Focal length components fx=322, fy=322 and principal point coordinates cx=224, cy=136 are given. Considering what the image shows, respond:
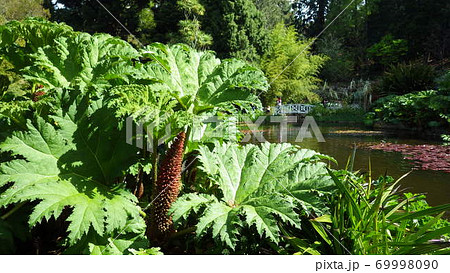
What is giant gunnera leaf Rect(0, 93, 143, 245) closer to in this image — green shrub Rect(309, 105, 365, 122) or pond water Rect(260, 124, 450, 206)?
pond water Rect(260, 124, 450, 206)

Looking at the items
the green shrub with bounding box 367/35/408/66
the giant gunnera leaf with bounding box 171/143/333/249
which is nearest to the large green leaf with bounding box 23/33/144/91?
the giant gunnera leaf with bounding box 171/143/333/249

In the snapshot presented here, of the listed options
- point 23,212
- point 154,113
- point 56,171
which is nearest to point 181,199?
point 154,113

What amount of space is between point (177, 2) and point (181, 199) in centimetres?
1729

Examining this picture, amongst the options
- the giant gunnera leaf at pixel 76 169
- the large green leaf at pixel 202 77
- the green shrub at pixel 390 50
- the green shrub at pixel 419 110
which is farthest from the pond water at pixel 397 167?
the green shrub at pixel 390 50

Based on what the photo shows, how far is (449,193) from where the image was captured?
4.03 meters

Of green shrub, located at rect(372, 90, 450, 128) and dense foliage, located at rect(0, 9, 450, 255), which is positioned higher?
green shrub, located at rect(372, 90, 450, 128)

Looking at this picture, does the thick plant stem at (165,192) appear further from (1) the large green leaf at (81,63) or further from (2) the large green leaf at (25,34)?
(2) the large green leaf at (25,34)

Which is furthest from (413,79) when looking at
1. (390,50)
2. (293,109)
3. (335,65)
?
(335,65)

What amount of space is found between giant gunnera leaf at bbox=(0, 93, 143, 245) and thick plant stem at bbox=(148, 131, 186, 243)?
0.14 m

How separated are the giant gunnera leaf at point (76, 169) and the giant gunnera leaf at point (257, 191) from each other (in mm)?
297

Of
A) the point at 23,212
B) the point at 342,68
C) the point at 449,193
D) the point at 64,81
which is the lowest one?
the point at 449,193

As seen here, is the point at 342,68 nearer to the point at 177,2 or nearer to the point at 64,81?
the point at 177,2

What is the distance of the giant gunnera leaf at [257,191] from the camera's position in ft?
4.36

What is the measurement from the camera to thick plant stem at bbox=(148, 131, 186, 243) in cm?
152
